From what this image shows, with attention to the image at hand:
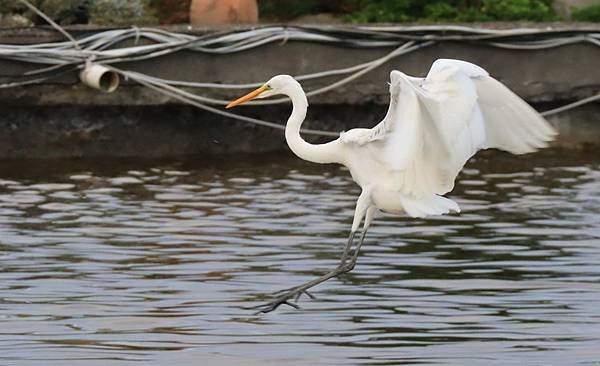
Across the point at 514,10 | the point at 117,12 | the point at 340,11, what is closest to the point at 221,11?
the point at 117,12

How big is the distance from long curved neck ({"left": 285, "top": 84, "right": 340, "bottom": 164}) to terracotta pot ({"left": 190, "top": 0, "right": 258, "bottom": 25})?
21.2 ft

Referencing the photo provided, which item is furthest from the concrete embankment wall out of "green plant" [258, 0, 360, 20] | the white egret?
the white egret

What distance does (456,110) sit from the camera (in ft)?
29.1

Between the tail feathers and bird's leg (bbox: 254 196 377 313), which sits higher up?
the tail feathers

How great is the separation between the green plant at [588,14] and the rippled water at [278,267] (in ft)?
9.15

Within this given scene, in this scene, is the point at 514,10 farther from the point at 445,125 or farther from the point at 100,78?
the point at 445,125

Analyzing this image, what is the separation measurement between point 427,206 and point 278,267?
5.02 feet

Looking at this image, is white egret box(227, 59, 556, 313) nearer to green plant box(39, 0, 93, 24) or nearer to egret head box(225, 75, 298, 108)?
egret head box(225, 75, 298, 108)

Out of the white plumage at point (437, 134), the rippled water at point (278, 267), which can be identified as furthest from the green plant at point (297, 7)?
the white plumage at point (437, 134)

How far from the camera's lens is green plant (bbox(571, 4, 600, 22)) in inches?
690

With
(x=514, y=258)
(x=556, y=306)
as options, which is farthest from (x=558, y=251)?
(x=556, y=306)

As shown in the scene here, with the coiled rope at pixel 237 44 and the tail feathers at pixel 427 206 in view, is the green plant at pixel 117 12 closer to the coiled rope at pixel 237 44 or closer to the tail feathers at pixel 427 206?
the coiled rope at pixel 237 44

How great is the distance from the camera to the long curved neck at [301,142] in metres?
9.68

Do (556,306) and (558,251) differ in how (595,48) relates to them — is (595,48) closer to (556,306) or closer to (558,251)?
(558,251)
